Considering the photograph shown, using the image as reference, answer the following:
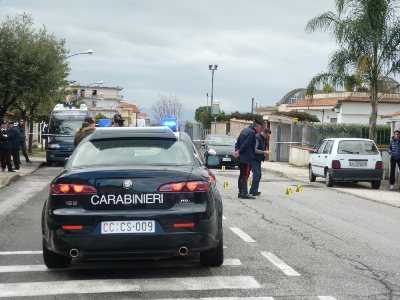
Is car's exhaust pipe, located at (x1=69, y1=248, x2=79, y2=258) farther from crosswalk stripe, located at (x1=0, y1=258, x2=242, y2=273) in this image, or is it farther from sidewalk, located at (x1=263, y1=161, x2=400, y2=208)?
sidewalk, located at (x1=263, y1=161, x2=400, y2=208)

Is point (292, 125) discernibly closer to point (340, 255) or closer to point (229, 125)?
point (229, 125)

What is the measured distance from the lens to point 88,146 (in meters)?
7.92

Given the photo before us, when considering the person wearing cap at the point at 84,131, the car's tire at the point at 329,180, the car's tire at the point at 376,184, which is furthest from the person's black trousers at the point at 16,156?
the car's tire at the point at 376,184

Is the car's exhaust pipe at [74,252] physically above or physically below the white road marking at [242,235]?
above

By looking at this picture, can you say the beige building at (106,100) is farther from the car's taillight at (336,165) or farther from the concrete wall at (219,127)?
the car's taillight at (336,165)

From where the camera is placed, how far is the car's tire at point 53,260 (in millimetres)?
7539

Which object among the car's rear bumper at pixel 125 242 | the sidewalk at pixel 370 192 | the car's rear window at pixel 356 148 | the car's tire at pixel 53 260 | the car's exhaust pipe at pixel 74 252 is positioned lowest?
the sidewalk at pixel 370 192

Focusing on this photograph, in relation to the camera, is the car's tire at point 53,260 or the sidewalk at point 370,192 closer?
the car's tire at point 53,260

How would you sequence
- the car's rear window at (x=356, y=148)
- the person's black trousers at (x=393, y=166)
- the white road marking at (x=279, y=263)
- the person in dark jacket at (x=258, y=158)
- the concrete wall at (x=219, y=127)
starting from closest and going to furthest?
the white road marking at (x=279, y=263) < the person in dark jacket at (x=258, y=158) < the person's black trousers at (x=393, y=166) < the car's rear window at (x=356, y=148) < the concrete wall at (x=219, y=127)

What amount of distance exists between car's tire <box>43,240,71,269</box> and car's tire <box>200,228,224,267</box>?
1476 mm

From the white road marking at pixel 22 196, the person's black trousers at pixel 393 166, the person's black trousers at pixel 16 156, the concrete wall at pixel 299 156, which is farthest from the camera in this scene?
the concrete wall at pixel 299 156

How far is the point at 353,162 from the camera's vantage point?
68.7ft

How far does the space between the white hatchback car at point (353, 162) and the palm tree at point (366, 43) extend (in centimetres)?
430

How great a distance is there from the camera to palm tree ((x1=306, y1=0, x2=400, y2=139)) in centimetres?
2445
